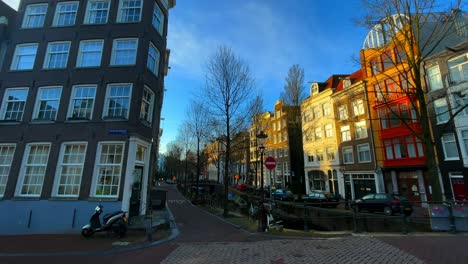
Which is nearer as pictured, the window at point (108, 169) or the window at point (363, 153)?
the window at point (108, 169)

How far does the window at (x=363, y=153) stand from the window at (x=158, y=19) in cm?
2602

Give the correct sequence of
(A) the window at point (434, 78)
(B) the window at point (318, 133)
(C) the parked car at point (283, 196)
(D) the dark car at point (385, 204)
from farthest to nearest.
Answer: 1. (B) the window at point (318, 133)
2. (C) the parked car at point (283, 196)
3. (A) the window at point (434, 78)
4. (D) the dark car at point (385, 204)

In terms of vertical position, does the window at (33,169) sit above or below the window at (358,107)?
below

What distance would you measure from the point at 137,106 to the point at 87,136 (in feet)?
10.2

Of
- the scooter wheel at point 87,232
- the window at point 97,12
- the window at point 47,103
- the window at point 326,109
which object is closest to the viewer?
the scooter wheel at point 87,232

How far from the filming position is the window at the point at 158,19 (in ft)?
50.2

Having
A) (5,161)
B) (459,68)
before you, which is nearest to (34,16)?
(5,161)

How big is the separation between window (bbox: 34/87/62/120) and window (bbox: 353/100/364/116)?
3059 centimetres

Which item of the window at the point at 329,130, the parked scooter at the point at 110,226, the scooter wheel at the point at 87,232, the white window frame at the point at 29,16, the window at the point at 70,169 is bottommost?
the scooter wheel at the point at 87,232

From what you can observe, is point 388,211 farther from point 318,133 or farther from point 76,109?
point 76,109

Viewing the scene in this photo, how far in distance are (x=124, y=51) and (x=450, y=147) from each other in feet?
89.5

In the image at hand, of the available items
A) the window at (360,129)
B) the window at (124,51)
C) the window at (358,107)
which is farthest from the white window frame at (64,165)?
the window at (358,107)

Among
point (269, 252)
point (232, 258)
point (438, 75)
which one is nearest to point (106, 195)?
point (232, 258)

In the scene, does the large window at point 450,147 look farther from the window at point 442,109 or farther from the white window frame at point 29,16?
the white window frame at point 29,16
